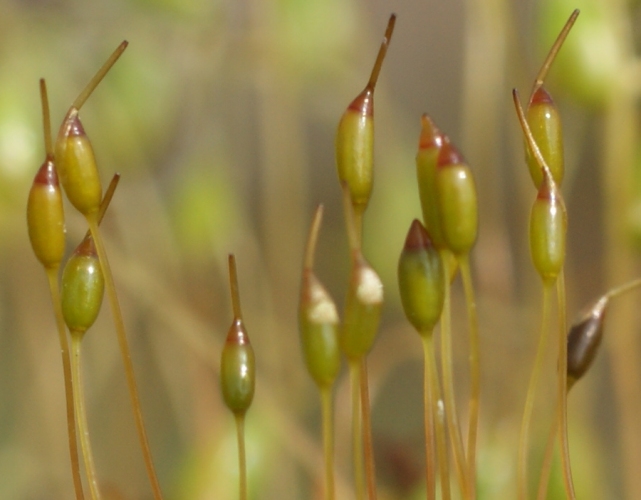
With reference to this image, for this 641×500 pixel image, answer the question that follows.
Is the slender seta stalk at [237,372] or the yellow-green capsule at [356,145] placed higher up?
the yellow-green capsule at [356,145]

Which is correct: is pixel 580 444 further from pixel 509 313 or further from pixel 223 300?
pixel 223 300

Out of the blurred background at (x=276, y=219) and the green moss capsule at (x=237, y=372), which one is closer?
the green moss capsule at (x=237, y=372)

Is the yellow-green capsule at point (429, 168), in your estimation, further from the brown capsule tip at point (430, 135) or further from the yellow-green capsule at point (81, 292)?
the yellow-green capsule at point (81, 292)

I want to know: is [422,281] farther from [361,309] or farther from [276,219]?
[276,219]

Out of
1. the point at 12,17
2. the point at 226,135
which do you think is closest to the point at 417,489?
the point at 226,135

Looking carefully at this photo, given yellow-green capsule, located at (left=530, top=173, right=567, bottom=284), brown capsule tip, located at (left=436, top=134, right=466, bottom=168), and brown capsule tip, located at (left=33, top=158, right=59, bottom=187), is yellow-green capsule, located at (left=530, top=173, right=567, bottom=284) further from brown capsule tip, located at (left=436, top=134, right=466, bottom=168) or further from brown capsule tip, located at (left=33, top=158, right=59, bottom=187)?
brown capsule tip, located at (left=33, top=158, right=59, bottom=187)

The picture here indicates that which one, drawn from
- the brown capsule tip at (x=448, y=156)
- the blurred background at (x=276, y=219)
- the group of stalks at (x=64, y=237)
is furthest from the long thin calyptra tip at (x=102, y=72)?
the blurred background at (x=276, y=219)
